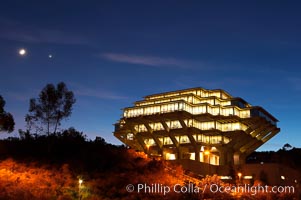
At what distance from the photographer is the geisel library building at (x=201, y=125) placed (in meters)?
73.8

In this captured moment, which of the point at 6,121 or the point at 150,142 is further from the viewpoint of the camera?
the point at 150,142

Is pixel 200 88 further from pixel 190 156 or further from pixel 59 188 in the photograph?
pixel 59 188

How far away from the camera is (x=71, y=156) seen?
4059 centimetres

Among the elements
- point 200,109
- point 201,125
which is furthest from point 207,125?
point 200,109

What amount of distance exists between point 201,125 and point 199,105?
16.0ft

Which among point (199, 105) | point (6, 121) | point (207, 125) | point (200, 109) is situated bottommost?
point (6, 121)

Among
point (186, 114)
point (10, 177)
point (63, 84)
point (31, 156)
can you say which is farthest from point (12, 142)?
point (186, 114)

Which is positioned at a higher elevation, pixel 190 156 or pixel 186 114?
pixel 186 114

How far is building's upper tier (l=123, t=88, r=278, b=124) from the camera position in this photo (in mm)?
74188

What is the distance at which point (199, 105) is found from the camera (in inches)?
2926

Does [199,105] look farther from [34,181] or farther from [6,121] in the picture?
[34,181]

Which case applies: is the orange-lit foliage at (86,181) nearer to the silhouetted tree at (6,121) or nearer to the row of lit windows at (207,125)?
the silhouetted tree at (6,121)

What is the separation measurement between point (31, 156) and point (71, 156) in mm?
4164

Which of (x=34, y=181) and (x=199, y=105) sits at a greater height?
(x=199, y=105)
